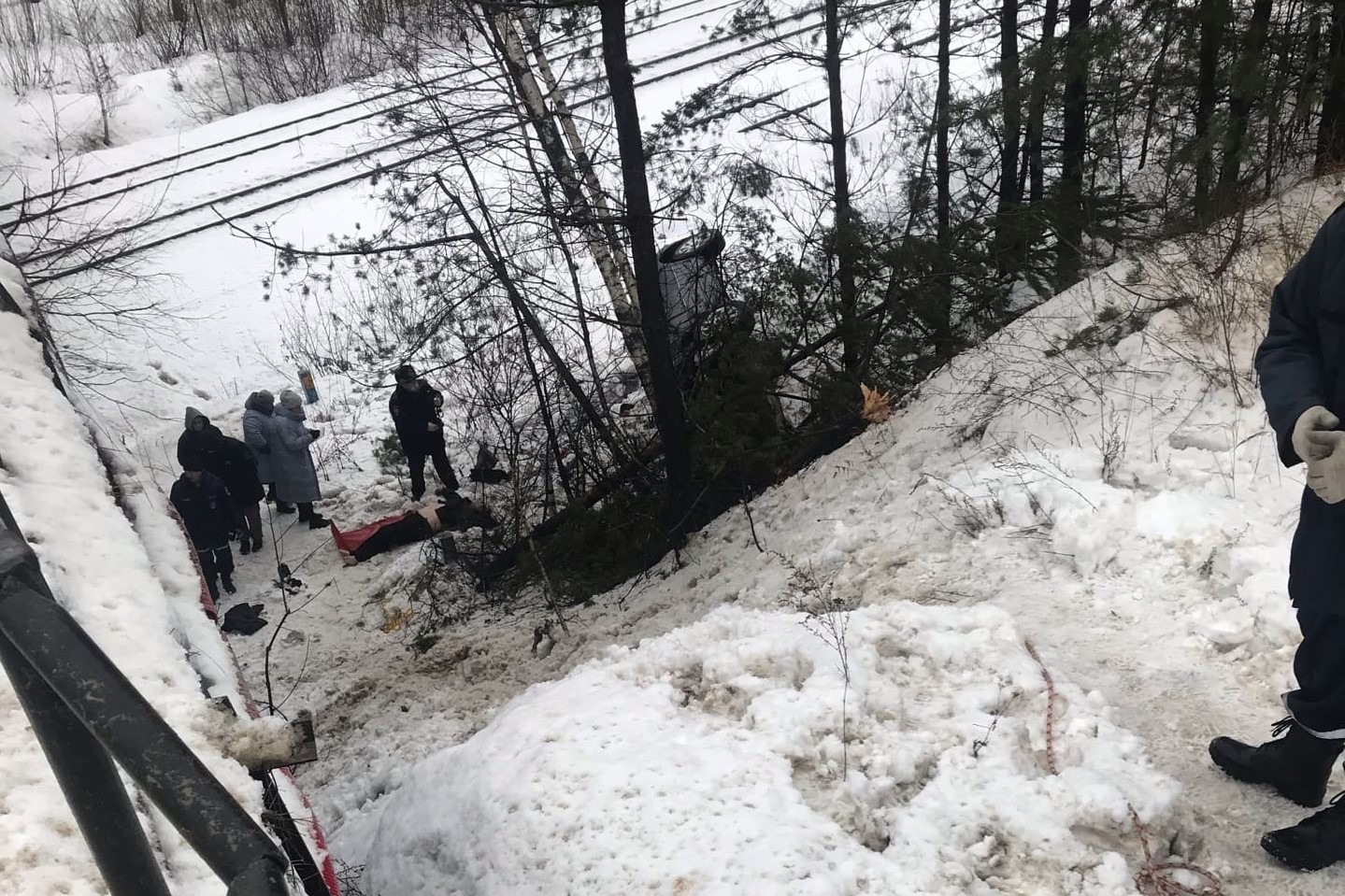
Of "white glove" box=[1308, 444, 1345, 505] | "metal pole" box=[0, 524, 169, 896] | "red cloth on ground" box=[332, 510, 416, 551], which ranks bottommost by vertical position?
"red cloth on ground" box=[332, 510, 416, 551]

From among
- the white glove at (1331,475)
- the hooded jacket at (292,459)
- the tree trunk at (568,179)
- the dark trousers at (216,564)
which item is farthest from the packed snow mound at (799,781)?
the hooded jacket at (292,459)

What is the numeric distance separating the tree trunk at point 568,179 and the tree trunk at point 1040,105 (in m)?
3.88

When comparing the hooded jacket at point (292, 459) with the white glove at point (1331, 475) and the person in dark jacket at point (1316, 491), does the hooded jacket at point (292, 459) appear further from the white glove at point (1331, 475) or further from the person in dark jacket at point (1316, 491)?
the white glove at point (1331, 475)

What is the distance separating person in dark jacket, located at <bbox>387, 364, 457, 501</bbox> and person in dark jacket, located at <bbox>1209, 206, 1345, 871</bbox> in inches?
293

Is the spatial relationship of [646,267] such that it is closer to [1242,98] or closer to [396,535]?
[396,535]

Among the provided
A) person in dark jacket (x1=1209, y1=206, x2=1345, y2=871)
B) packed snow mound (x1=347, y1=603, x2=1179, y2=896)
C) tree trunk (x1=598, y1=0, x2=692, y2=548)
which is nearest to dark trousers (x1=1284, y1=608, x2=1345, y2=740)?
person in dark jacket (x1=1209, y1=206, x2=1345, y2=871)

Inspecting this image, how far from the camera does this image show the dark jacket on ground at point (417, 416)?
8734mm

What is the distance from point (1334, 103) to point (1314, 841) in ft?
20.0

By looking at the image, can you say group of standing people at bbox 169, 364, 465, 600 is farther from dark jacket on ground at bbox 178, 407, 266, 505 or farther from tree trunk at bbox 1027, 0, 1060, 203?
tree trunk at bbox 1027, 0, 1060, 203

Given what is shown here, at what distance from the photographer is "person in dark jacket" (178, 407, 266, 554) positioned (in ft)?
25.9

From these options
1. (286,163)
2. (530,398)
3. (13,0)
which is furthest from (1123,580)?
(13,0)

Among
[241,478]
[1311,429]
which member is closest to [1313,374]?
[1311,429]

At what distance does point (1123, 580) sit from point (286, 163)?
45.9 ft

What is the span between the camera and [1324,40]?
630 centimetres
